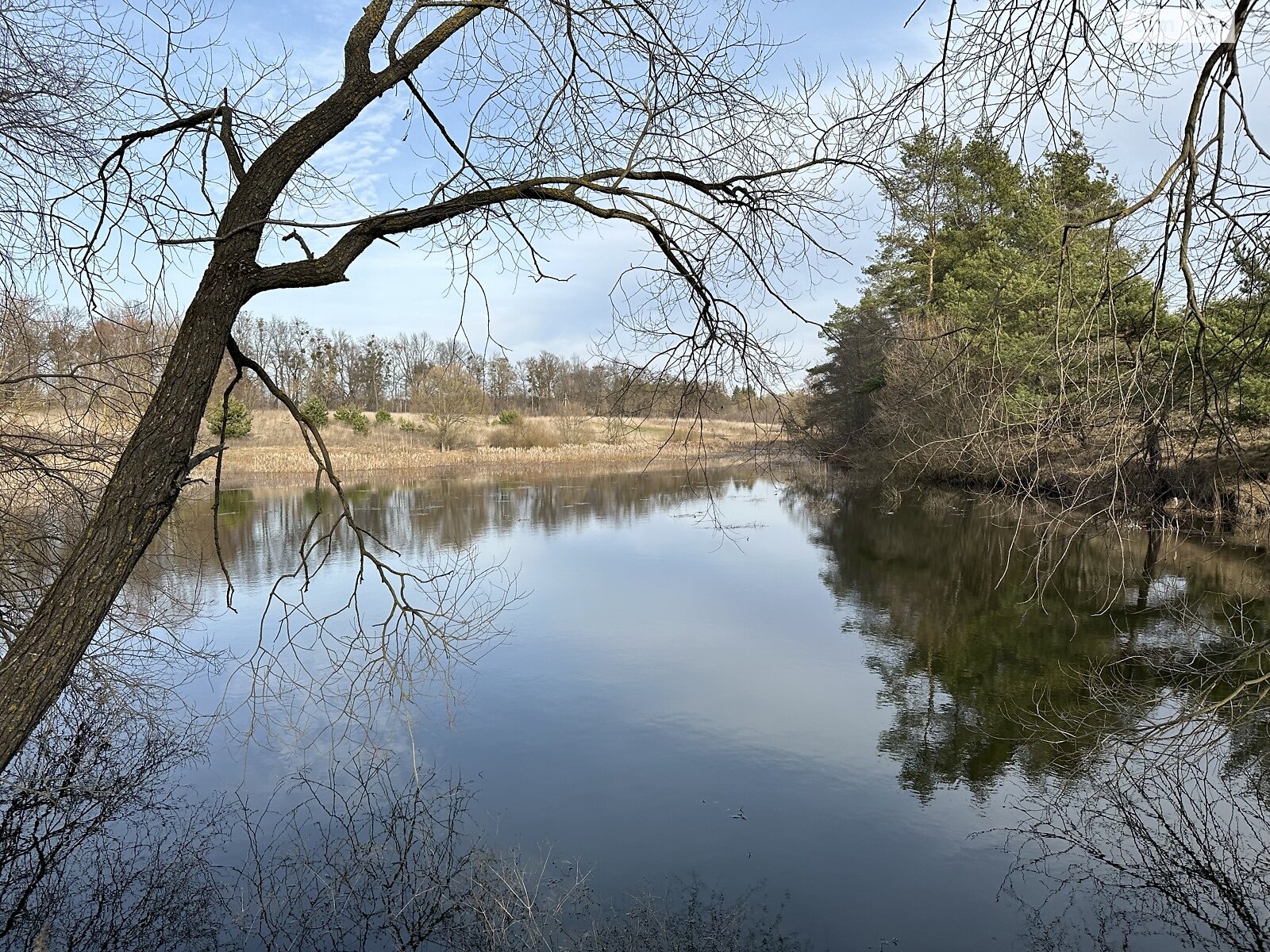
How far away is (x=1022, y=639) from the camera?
29.9ft

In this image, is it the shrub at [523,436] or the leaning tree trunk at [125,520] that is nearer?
the leaning tree trunk at [125,520]

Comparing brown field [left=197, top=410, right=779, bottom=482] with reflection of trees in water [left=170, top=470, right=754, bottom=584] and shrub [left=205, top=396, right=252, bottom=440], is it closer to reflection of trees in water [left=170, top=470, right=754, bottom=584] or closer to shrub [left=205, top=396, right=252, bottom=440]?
reflection of trees in water [left=170, top=470, right=754, bottom=584]

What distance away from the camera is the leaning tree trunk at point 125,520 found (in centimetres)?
209

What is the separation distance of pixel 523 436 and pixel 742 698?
25977mm

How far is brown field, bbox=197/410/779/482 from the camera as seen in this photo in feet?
85.0

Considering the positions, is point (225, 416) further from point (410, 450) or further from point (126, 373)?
point (410, 450)

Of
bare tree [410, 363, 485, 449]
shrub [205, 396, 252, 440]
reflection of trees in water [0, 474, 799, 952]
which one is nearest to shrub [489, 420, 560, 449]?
bare tree [410, 363, 485, 449]

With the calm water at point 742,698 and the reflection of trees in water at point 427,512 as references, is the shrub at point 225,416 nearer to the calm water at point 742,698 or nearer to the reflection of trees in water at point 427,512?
the calm water at point 742,698

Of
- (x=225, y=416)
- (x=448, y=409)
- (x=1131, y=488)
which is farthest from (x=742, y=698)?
(x=448, y=409)

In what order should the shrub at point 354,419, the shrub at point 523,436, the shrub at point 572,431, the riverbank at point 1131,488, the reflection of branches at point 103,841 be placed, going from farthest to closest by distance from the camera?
the shrub at point 523,436 → the shrub at point 572,431 → the shrub at point 354,419 → the reflection of branches at point 103,841 → the riverbank at point 1131,488

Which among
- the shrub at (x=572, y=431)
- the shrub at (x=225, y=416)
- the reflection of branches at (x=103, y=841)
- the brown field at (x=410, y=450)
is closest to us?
the shrub at (x=225, y=416)

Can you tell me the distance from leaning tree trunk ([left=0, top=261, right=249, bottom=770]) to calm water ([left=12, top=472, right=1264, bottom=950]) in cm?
86

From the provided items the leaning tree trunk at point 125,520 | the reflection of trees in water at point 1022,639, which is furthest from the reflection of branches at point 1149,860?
the leaning tree trunk at point 125,520

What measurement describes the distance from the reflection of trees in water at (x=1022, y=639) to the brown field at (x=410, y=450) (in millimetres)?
11168
